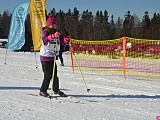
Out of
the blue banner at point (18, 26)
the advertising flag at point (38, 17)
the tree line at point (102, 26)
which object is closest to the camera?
the advertising flag at point (38, 17)

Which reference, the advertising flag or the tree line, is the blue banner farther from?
the tree line

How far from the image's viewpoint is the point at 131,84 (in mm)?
10648

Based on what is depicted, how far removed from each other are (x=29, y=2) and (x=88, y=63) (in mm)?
4135

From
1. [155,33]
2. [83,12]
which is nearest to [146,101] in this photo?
[155,33]

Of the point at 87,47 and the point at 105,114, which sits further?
the point at 87,47

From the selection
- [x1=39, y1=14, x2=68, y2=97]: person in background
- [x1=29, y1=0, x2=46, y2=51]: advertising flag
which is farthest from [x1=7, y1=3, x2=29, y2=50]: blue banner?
[x1=39, y1=14, x2=68, y2=97]: person in background

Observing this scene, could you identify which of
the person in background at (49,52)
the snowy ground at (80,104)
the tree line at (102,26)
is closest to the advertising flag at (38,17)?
the snowy ground at (80,104)

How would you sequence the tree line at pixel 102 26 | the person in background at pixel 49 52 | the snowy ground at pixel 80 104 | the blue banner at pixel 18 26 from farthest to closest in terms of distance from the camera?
the tree line at pixel 102 26, the blue banner at pixel 18 26, the person in background at pixel 49 52, the snowy ground at pixel 80 104

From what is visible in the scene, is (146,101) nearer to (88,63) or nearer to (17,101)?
(17,101)

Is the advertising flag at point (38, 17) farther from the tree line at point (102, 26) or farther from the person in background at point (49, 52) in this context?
the tree line at point (102, 26)

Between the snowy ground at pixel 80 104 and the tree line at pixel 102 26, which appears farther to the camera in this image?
the tree line at pixel 102 26

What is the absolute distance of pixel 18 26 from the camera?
16859 millimetres

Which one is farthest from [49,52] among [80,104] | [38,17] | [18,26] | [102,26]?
[102,26]

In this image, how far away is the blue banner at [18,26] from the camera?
1672cm
